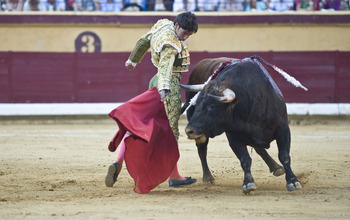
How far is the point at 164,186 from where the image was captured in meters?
4.41

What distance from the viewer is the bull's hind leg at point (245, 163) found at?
3.82 metres

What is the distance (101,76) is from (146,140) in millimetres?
5972

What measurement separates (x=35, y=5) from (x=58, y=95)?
1470mm

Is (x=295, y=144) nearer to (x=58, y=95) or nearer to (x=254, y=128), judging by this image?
(x=254, y=128)

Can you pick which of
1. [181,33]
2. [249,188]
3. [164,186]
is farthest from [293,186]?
[181,33]

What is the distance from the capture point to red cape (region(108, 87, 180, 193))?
13.0ft

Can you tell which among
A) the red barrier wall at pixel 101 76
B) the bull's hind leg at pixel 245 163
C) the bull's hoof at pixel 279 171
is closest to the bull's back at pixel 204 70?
the bull's hind leg at pixel 245 163

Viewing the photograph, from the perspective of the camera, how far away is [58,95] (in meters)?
9.84

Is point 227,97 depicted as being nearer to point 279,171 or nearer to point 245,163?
point 245,163

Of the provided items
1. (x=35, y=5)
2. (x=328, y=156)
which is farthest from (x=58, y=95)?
(x=328, y=156)

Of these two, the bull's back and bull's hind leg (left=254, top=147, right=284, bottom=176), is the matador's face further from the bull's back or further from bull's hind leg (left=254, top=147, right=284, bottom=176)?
bull's hind leg (left=254, top=147, right=284, bottom=176)

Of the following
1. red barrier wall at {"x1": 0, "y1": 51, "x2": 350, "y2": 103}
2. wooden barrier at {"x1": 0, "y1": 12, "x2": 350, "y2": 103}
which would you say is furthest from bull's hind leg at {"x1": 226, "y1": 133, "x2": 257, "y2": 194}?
red barrier wall at {"x1": 0, "y1": 51, "x2": 350, "y2": 103}

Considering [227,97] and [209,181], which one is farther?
[209,181]

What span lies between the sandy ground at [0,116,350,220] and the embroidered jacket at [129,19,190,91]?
2.34ft
